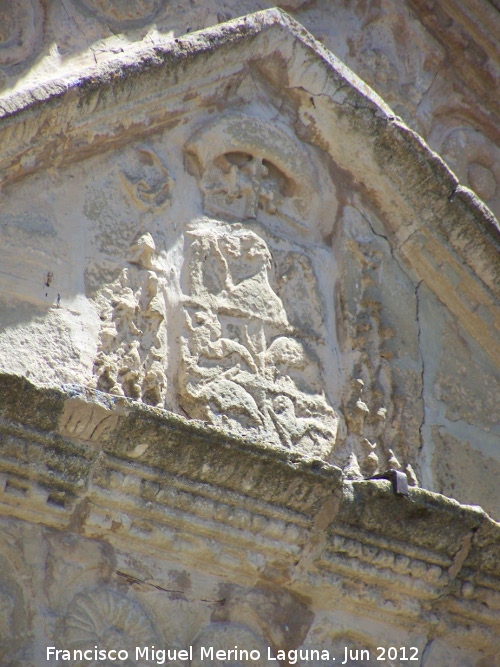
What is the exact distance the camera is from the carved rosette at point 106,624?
375cm

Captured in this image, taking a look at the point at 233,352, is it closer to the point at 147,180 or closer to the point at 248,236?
the point at 248,236

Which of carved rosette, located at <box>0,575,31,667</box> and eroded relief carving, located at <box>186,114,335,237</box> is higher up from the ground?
eroded relief carving, located at <box>186,114,335,237</box>

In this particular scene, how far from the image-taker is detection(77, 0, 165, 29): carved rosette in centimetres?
487

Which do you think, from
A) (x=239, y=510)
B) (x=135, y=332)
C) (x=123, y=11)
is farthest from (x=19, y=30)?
(x=239, y=510)

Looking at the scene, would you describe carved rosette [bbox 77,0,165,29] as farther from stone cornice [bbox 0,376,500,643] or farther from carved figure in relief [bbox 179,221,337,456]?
stone cornice [bbox 0,376,500,643]

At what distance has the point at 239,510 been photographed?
4043mm

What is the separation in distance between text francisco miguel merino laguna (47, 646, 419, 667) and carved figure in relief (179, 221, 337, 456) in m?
0.72

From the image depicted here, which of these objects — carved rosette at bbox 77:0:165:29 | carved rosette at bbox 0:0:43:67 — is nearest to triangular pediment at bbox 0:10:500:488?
carved rosette at bbox 77:0:165:29

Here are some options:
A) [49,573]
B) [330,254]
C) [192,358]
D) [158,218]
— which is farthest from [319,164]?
[49,573]

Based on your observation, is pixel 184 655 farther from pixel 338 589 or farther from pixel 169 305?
pixel 169 305

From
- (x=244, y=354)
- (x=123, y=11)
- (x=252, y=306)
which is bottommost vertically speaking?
(x=244, y=354)

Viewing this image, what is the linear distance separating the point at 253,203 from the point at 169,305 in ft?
2.09

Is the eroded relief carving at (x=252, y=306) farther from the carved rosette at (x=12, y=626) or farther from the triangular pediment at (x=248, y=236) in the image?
the carved rosette at (x=12, y=626)

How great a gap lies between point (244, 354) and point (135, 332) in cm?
43
